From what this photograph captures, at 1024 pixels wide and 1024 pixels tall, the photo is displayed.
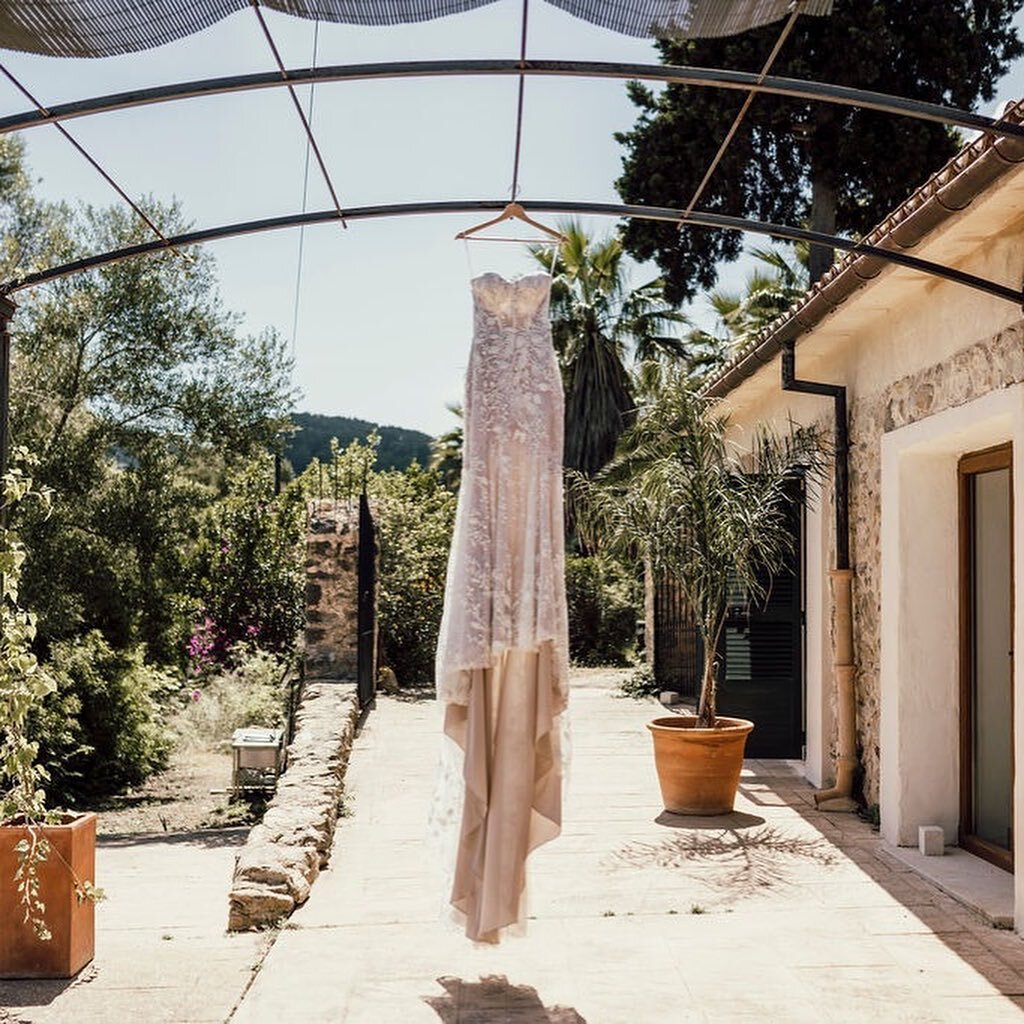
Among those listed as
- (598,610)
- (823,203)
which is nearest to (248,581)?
(598,610)

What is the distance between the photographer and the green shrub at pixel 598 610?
17.2 m

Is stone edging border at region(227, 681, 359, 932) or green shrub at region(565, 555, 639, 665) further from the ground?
green shrub at region(565, 555, 639, 665)

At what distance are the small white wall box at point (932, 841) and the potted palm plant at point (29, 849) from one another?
12.3ft

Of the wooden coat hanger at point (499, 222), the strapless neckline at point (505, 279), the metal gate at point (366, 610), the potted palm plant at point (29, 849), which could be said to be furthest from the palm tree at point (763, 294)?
the potted palm plant at point (29, 849)

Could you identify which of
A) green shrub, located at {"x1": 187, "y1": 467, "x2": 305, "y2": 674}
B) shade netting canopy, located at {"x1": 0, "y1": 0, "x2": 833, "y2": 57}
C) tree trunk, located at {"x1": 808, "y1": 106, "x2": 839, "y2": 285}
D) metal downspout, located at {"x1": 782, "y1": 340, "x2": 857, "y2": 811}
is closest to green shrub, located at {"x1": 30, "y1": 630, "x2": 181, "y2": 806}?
green shrub, located at {"x1": 187, "y1": 467, "x2": 305, "y2": 674}

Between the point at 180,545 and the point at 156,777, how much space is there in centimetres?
Result: 220

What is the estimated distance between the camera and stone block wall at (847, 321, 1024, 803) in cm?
565

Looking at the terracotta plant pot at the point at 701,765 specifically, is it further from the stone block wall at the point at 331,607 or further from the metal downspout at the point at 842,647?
the stone block wall at the point at 331,607

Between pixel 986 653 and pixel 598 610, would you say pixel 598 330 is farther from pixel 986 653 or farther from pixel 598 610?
pixel 986 653

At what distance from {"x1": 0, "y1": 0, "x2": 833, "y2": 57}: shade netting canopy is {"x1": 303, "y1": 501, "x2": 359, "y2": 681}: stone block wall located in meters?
6.76

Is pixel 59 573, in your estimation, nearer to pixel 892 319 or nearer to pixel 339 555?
pixel 339 555

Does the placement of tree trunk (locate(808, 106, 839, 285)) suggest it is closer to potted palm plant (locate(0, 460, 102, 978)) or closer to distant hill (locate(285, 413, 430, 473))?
potted palm plant (locate(0, 460, 102, 978))

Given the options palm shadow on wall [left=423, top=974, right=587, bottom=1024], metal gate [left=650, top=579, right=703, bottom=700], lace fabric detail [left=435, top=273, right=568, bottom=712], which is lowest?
palm shadow on wall [left=423, top=974, right=587, bottom=1024]

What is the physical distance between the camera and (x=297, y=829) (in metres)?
5.59
